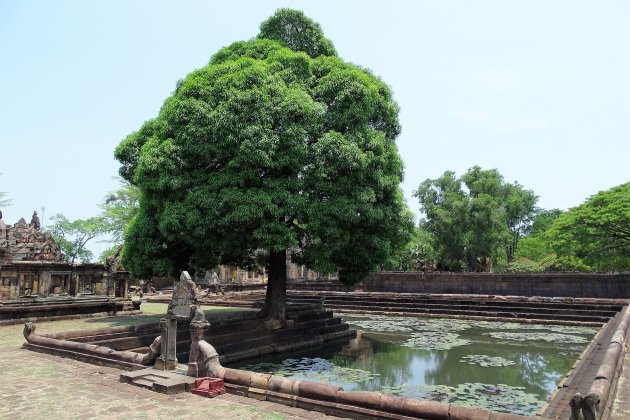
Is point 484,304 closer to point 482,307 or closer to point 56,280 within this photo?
point 482,307

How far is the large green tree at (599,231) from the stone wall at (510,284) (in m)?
2.91

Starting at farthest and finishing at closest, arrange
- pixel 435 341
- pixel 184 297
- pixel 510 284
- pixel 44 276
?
pixel 510 284 < pixel 44 276 < pixel 435 341 < pixel 184 297

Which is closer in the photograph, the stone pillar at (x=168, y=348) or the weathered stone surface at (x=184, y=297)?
the weathered stone surface at (x=184, y=297)

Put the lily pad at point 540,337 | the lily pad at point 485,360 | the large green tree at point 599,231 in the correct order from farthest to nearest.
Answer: the large green tree at point 599,231 → the lily pad at point 540,337 → the lily pad at point 485,360

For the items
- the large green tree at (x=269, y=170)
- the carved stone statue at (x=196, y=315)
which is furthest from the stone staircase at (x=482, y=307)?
the carved stone statue at (x=196, y=315)

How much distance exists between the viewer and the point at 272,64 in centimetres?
1322

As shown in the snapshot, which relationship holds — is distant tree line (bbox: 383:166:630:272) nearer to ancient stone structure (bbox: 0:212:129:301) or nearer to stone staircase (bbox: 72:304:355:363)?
stone staircase (bbox: 72:304:355:363)

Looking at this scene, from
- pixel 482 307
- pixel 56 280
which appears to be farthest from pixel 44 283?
pixel 482 307

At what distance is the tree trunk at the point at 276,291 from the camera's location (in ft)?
48.0

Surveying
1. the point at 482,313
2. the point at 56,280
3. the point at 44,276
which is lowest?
the point at 482,313

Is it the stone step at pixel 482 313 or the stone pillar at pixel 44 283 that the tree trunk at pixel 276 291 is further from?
the stone step at pixel 482 313

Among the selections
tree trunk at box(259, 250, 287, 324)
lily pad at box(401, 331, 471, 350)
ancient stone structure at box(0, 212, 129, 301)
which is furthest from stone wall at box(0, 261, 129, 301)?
lily pad at box(401, 331, 471, 350)

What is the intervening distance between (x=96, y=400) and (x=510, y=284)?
26811 mm

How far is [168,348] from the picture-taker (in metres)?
8.43
